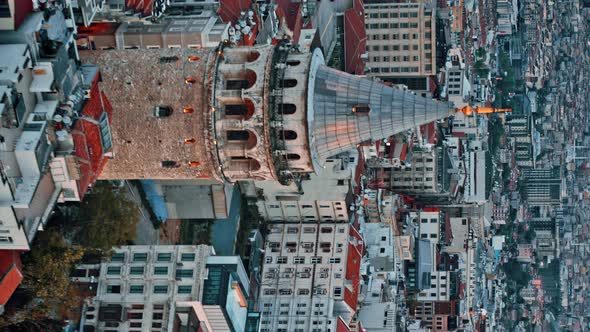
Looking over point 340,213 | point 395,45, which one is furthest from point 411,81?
point 340,213

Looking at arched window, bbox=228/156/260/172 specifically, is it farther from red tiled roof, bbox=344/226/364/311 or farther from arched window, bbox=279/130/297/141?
red tiled roof, bbox=344/226/364/311

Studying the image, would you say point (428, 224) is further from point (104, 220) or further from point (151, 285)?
point (104, 220)

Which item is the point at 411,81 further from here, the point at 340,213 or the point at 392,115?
the point at 392,115

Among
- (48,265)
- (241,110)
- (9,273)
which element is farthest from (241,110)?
(9,273)

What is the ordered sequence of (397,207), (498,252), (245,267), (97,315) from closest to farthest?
(97,315) → (245,267) → (397,207) → (498,252)

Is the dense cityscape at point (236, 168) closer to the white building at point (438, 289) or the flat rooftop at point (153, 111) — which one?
the flat rooftop at point (153, 111)

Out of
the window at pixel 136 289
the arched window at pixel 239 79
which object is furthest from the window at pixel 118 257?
the arched window at pixel 239 79

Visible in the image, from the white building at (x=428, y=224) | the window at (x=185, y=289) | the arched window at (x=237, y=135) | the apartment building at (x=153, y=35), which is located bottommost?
the white building at (x=428, y=224)
